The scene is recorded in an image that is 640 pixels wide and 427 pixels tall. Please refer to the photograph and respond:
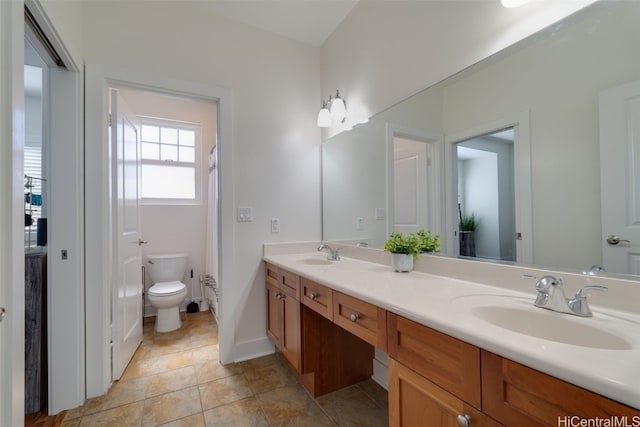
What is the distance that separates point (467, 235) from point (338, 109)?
54.0 inches

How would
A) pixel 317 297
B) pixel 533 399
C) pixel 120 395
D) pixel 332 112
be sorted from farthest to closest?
pixel 332 112 → pixel 120 395 → pixel 317 297 → pixel 533 399

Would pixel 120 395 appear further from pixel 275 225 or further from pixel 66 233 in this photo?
pixel 275 225

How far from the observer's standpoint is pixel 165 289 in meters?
2.56

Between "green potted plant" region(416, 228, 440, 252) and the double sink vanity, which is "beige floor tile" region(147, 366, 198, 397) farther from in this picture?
"green potted plant" region(416, 228, 440, 252)

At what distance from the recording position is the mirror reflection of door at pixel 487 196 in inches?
44.9

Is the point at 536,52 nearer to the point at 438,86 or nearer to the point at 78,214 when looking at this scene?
the point at 438,86

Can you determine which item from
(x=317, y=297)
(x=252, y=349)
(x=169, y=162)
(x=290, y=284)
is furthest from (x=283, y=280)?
(x=169, y=162)

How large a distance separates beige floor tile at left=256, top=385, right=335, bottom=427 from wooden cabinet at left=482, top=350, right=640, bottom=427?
1080 millimetres

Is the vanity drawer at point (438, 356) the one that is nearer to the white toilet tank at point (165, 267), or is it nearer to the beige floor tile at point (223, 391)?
the beige floor tile at point (223, 391)

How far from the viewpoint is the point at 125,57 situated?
1.80 m

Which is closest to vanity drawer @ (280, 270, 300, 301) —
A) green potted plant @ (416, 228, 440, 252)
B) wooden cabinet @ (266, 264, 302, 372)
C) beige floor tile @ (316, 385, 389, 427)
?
wooden cabinet @ (266, 264, 302, 372)

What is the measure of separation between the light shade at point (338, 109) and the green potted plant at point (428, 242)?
46.4 inches

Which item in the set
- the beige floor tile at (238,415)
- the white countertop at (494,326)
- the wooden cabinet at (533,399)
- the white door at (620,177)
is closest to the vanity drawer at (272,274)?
the white countertop at (494,326)

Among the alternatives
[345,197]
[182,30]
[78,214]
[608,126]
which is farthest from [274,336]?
[182,30]
